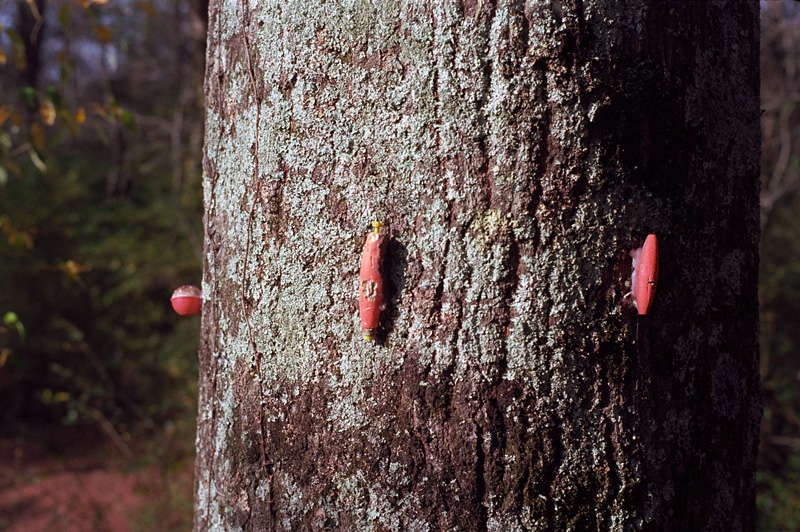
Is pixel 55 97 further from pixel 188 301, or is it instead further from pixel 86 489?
pixel 86 489

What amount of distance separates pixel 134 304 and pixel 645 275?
600 centimetres

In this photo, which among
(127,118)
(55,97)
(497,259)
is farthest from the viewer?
(127,118)

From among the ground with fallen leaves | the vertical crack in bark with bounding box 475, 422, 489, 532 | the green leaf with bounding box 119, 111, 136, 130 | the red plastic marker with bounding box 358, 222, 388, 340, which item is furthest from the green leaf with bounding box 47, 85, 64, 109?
the ground with fallen leaves

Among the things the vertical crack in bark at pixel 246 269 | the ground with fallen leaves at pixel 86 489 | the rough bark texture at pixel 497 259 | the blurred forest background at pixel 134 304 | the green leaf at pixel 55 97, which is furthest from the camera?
the blurred forest background at pixel 134 304

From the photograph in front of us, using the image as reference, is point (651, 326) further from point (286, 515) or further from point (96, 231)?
point (96, 231)

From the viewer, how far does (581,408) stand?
2.92 ft

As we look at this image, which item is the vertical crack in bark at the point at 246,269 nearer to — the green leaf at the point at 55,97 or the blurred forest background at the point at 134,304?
the green leaf at the point at 55,97

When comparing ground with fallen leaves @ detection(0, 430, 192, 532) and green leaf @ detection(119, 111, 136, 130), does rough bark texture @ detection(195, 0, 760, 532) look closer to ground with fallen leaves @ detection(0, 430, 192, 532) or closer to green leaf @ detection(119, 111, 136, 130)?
green leaf @ detection(119, 111, 136, 130)

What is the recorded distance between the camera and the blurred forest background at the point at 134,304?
4512 millimetres

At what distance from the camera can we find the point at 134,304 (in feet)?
19.3

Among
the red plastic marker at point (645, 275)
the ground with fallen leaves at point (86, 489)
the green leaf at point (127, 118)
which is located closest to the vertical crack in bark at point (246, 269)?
the red plastic marker at point (645, 275)

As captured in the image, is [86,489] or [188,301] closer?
[188,301]

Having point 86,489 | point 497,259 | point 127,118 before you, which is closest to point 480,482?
point 497,259

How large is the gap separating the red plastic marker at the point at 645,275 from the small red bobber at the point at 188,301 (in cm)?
88
